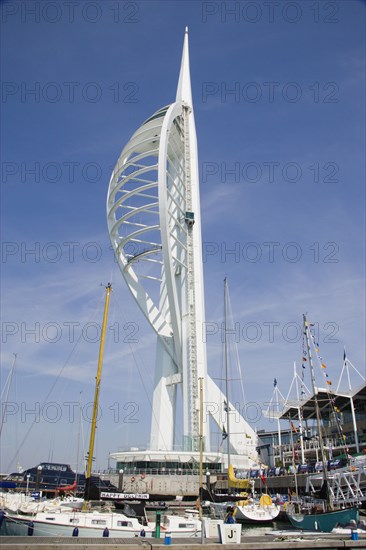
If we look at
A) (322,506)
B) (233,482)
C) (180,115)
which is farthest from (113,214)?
(322,506)

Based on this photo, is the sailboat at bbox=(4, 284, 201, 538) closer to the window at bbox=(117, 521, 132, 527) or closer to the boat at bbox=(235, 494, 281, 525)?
the window at bbox=(117, 521, 132, 527)

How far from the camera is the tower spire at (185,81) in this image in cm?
6500

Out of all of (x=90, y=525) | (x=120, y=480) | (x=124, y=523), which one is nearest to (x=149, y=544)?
(x=124, y=523)

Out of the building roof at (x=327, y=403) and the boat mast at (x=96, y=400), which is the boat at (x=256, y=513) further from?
the building roof at (x=327, y=403)

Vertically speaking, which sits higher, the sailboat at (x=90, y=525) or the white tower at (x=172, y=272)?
the white tower at (x=172, y=272)

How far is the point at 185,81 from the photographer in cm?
6681

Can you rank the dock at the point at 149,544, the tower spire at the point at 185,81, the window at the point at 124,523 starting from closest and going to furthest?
the dock at the point at 149,544 < the window at the point at 124,523 < the tower spire at the point at 185,81

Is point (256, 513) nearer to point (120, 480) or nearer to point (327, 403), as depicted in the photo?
point (120, 480)

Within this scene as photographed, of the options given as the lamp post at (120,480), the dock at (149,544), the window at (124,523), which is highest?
the lamp post at (120,480)

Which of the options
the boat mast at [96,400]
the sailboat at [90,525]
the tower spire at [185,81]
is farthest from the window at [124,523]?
the tower spire at [185,81]

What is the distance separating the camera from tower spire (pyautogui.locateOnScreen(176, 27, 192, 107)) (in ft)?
213

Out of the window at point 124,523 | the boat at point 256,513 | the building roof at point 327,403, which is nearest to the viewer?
the window at point 124,523

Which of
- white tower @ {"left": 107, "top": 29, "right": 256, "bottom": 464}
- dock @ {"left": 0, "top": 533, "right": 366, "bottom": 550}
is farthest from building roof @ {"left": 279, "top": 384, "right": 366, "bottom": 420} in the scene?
dock @ {"left": 0, "top": 533, "right": 366, "bottom": 550}

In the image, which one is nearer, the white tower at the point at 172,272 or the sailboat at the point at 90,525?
the sailboat at the point at 90,525
